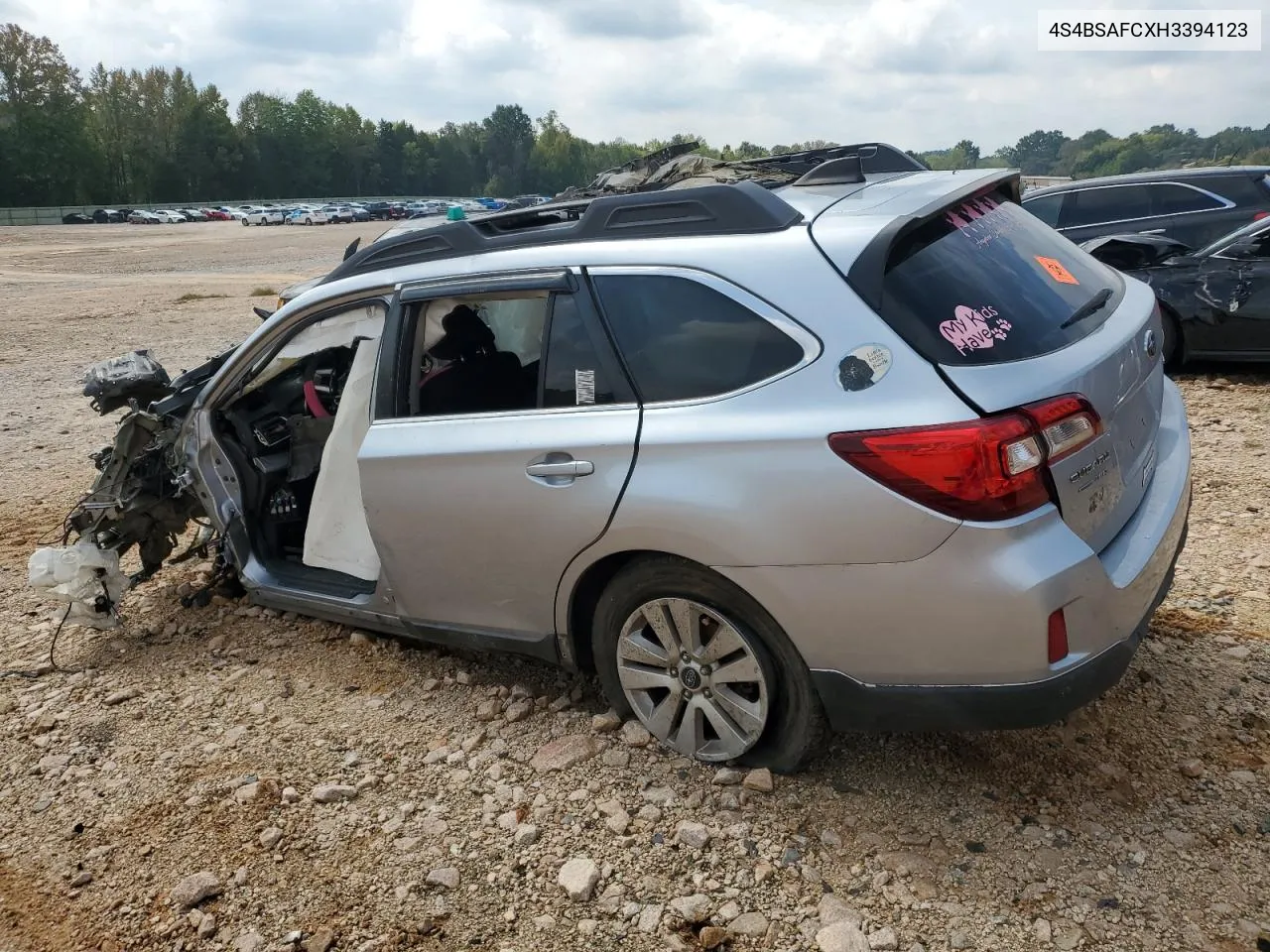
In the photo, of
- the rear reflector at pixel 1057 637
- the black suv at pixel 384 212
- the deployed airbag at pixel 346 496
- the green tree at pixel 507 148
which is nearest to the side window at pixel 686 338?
the rear reflector at pixel 1057 637

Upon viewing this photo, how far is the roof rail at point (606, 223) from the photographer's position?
9.49 feet

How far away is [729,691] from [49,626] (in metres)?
3.56

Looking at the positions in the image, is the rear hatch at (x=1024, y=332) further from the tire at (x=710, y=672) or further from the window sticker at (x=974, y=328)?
the tire at (x=710, y=672)

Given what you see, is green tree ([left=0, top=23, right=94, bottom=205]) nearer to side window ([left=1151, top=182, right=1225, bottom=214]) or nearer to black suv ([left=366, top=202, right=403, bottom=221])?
black suv ([left=366, top=202, right=403, bottom=221])

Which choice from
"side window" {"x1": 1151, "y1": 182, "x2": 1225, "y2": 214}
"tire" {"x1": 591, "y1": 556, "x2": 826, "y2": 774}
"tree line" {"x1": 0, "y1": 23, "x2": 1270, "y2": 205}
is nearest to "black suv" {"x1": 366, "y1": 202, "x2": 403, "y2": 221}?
"tree line" {"x1": 0, "y1": 23, "x2": 1270, "y2": 205}

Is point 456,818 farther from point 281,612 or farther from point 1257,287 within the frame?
point 1257,287

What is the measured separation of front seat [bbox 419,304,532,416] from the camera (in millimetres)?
3330

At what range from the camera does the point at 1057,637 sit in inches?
96.7

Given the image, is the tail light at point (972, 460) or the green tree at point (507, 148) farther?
the green tree at point (507, 148)

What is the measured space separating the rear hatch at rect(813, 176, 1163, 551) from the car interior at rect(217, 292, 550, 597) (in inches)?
45.6

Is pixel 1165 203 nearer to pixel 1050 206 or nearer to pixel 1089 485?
pixel 1050 206

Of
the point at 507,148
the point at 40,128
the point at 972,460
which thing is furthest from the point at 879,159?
the point at 507,148

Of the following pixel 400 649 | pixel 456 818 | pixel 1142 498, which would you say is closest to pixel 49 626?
pixel 400 649

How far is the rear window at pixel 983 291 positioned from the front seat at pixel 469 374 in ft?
4.19
